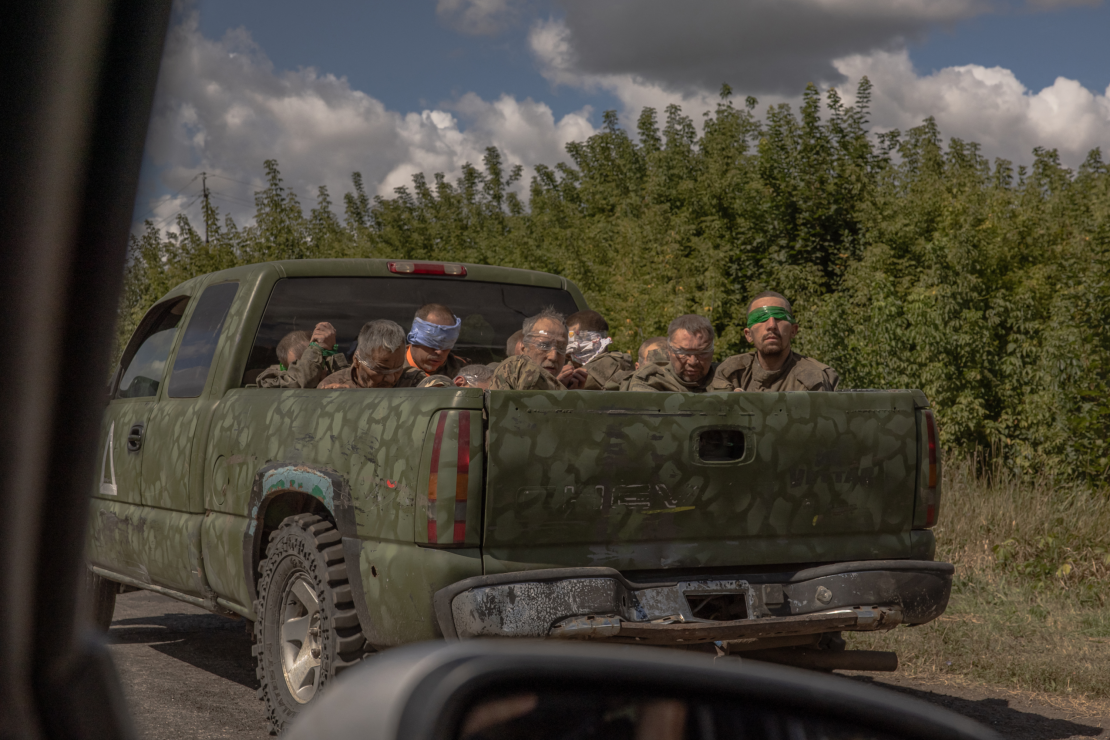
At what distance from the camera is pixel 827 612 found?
398 centimetres

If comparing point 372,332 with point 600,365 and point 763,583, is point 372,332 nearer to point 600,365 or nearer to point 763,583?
point 600,365

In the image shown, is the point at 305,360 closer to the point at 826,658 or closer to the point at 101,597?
the point at 101,597

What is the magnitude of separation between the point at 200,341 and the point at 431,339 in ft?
4.13

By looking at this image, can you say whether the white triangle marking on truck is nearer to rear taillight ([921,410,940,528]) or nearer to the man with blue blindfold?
the man with blue blindfold

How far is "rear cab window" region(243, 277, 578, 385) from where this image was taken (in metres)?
5.93

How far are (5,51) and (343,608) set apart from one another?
8.27ft

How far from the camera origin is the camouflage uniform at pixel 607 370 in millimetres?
6051

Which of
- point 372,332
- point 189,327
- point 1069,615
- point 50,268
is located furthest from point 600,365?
point 50,268

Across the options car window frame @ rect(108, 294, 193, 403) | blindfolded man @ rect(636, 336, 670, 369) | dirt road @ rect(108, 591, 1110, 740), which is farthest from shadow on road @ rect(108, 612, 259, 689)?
blindfolded man @ rect(636, 336, 670, 369)

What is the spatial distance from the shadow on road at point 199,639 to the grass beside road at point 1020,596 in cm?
366

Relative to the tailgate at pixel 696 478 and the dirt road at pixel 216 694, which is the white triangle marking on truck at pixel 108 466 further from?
the tailgate at pixel 696 478

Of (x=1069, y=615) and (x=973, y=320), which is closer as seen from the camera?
(x=1069, y=615)

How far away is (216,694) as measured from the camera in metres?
5.33

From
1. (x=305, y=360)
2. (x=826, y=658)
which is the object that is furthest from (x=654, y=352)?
(x=826, y=658)
